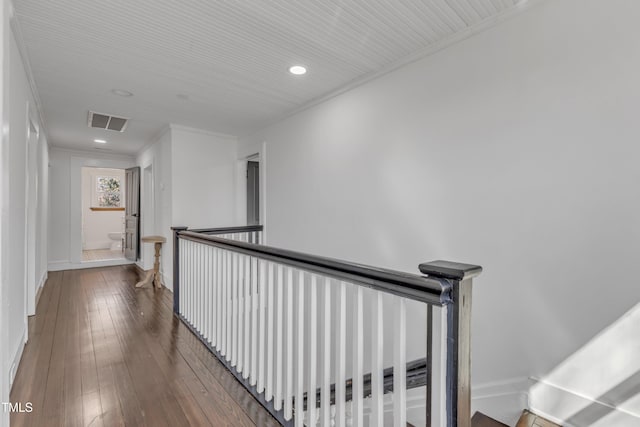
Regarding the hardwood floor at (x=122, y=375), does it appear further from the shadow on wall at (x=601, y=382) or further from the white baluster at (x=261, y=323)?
the shadow on wall at (x=601, y=382)

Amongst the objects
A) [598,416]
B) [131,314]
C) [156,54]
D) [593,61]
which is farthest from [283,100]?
[598,416]

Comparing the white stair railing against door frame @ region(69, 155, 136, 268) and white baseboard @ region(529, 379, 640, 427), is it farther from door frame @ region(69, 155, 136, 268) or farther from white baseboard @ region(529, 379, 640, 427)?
door frame @ region(69, 155, 136, 268)

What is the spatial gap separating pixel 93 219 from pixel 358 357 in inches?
376

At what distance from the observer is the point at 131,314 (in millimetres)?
3379

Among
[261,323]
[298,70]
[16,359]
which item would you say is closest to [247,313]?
[261,323]

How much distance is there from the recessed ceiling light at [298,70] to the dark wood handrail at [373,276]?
1.68m

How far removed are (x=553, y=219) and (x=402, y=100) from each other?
4.68ft

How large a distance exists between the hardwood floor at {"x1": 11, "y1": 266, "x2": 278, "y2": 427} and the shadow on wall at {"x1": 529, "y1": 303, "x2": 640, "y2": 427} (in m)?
1.57

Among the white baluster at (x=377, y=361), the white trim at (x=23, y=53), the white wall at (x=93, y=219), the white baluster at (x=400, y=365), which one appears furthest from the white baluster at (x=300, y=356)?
the white wall at (x=93, y=219)

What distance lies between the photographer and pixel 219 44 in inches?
89.8

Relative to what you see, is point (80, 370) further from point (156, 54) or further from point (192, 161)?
point (192, 161)

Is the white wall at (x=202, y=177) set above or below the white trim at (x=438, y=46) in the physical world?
below

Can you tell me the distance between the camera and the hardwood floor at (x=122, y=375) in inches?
68.2

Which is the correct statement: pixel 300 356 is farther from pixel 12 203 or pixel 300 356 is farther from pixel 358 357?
pixel 12 203
